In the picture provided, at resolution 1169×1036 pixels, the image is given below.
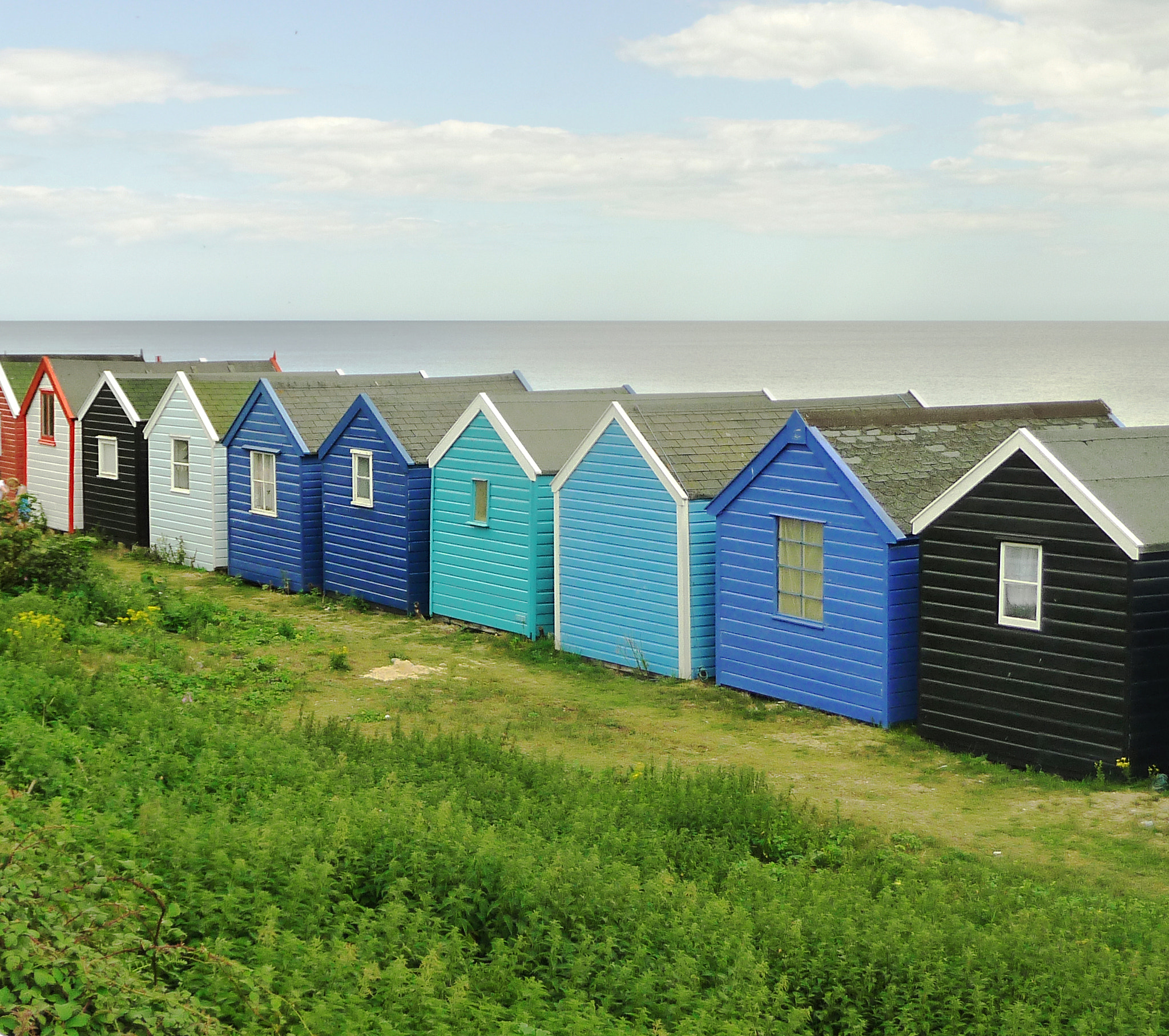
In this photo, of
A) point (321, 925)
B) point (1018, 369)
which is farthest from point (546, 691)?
point (1018, 369)

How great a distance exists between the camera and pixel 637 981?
A: 27.9 ft

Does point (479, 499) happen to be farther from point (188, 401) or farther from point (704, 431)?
point (188, 401)

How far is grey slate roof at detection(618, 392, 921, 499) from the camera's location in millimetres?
19719

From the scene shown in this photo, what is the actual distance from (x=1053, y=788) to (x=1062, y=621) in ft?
5.64

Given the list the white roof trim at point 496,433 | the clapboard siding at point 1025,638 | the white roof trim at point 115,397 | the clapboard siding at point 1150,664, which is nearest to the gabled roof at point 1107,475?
the clapboard siding at point 1025,638

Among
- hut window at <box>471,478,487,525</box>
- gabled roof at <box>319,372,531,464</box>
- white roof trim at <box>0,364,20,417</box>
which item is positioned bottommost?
hut window at <box>471,478,487,525</box>

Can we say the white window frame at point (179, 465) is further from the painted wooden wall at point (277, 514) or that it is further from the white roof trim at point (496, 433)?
the white roof trim at point (496, 433)

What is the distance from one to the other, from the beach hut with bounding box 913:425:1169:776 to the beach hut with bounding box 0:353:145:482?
2579 centimetres

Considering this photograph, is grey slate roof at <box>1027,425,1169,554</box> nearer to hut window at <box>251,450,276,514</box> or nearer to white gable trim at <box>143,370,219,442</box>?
hut window at <box>251,450,276,514</box>

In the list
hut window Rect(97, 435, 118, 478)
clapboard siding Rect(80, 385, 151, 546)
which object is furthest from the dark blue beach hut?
hut window Rect(97, 435, 118, 478)

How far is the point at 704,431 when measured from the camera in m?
20.7

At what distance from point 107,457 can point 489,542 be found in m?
13.3

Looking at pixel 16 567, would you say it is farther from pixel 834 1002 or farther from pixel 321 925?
pixel 834 1002

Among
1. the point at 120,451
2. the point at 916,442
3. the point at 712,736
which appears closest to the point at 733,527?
the point at 916,442
